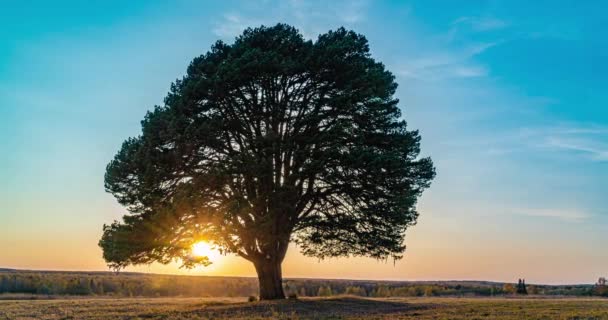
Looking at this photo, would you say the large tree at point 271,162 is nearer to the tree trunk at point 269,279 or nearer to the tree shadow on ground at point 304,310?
the tree trunk at point 269,279

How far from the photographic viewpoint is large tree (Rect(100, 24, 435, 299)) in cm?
2658

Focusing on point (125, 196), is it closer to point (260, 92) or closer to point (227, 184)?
point (227, 184)

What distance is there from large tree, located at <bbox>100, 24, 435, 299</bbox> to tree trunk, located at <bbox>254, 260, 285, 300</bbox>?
5cm

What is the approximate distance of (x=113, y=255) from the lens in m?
27.9

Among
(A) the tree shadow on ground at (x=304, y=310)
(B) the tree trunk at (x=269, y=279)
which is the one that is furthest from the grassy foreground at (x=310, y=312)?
(B) the tree trunk at (x=269, y=279)

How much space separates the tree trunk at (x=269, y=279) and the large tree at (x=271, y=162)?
1.9 inches

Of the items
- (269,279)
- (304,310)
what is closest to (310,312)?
(304,310)

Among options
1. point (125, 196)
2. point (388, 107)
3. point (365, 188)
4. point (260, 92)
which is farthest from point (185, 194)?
point (388, 107)

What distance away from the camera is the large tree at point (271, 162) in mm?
26578

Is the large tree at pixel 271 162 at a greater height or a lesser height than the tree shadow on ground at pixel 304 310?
greater

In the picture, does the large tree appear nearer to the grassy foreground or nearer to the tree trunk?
the tree trunk

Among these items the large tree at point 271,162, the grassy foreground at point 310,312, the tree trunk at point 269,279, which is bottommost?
the grassy foreground at point 310,312

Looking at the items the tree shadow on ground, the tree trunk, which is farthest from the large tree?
the tree shadow on ground

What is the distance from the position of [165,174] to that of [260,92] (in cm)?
556
